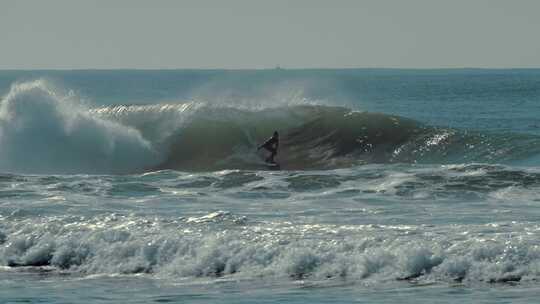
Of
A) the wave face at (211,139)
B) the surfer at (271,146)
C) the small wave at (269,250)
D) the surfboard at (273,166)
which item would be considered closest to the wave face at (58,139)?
the wave face at (211,139)

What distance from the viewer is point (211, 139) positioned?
32812 mm

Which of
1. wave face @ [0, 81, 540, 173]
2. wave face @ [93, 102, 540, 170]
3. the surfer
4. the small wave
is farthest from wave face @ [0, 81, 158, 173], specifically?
the small wave

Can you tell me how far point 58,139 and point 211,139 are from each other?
163 inches

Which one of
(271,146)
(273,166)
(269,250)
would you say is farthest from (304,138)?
(269,250)

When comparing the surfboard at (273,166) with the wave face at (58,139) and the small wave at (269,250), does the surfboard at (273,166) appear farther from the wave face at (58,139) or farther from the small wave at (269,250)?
the small wave at (269,250)

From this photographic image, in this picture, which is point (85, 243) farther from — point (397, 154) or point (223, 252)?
point (397, 154)

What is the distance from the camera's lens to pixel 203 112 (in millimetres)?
35531

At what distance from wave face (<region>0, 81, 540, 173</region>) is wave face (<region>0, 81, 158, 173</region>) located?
0.03 m

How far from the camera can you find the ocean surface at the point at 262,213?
1476cm

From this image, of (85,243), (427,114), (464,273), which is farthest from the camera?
(427,114)

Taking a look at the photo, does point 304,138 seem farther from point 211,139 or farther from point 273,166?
point 273,166

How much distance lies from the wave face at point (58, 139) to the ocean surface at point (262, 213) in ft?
0.17

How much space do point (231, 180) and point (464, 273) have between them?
936cm

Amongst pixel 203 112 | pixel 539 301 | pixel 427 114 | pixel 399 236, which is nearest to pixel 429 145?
pixel 203 112
